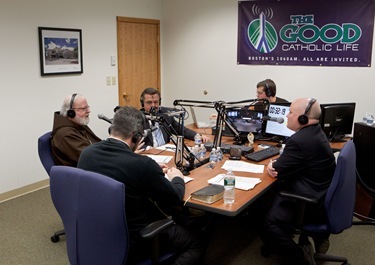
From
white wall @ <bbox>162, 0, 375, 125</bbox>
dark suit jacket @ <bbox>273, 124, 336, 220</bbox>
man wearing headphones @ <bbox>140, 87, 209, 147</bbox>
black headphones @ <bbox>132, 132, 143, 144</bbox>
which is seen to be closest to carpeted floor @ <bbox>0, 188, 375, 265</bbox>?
dark suit jacket @ <bbox>273, 124, 336, 220</bbox>

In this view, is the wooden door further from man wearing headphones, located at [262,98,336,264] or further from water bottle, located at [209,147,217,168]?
man wearing headphones, located at [262,98,336,264]

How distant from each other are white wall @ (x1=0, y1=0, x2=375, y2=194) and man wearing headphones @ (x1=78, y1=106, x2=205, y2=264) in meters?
2.50

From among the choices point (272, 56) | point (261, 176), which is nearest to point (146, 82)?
point (272, 56)

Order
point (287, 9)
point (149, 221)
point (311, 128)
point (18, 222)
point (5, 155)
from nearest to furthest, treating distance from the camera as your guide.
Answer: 1. point (149, 221)
2. point (311, 128)
3. point (18, 222)
4. point (5, 155)
5. point (287, 9)

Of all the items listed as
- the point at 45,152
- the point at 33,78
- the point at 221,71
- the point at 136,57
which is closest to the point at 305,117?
the point at 45,152

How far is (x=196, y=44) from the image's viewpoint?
597 cm

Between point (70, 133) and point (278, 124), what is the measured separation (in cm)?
193

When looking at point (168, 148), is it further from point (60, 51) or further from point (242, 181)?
point (60, 51)

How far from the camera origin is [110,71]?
5.38 m

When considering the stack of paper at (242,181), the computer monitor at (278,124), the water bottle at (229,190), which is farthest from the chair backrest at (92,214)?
the computer monitor at (278,124)

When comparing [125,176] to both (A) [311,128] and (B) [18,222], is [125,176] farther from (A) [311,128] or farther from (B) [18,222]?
(B) [18,222]

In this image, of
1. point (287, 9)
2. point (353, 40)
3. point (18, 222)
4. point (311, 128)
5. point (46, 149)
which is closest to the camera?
point (311, 128)

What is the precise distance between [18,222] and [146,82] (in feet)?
9.95

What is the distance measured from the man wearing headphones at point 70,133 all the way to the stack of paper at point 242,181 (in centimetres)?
105
